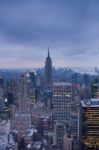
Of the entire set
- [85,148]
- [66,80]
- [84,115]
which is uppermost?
[66,80]

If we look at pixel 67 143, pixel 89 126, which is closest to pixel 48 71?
pixel 89 126

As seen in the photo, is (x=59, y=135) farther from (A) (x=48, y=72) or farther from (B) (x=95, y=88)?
(A) (x=48, y=72)

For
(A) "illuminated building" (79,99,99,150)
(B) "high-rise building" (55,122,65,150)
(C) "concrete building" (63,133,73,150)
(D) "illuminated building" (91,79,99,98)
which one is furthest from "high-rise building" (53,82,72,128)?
(C) "concrete building" (63,133,73,150)

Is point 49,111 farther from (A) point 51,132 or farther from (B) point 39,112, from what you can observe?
(A) point 51,132

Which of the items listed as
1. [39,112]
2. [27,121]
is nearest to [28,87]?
[39,112]

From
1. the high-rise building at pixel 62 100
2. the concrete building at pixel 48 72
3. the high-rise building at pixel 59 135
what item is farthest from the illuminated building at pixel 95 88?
the high-rise building at pixel 59 135
